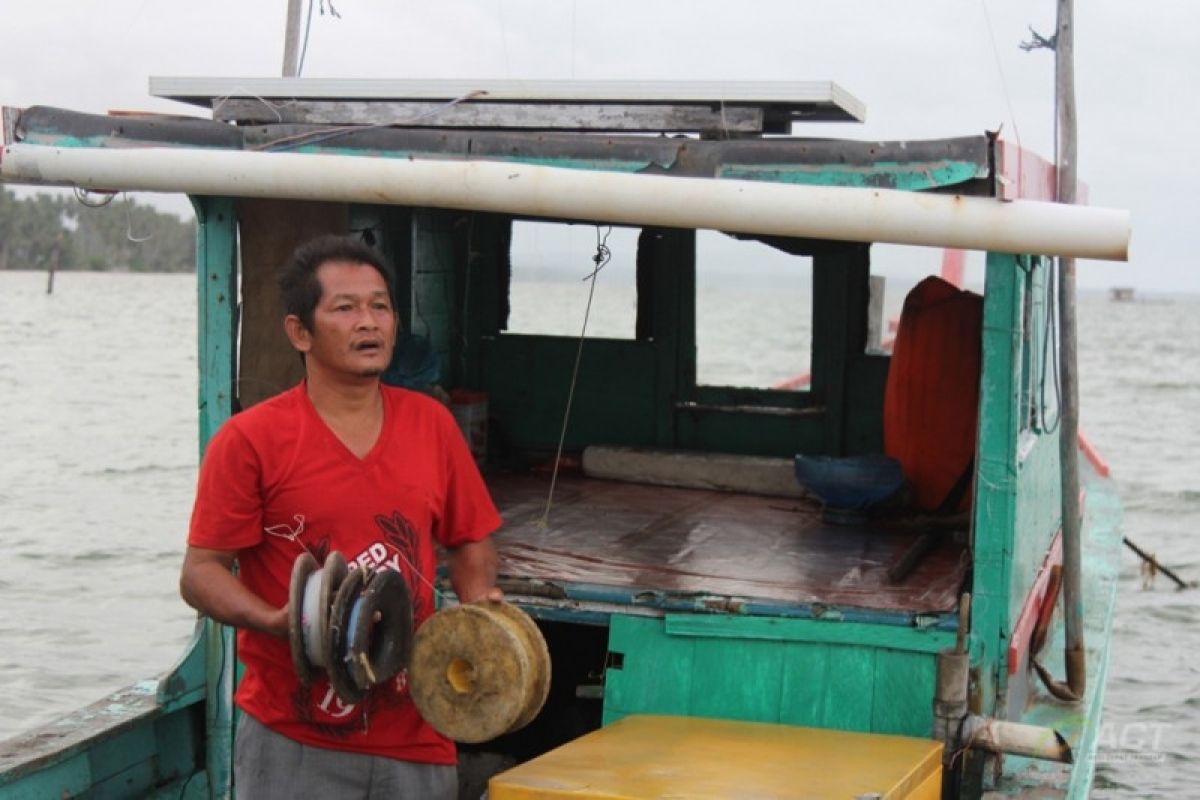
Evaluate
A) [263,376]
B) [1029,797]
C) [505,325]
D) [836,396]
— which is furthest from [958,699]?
[505,325]

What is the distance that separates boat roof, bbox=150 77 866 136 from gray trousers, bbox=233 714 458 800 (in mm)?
2445

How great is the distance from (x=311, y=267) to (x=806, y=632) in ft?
7.41

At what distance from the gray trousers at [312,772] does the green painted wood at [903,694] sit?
1.96 meters

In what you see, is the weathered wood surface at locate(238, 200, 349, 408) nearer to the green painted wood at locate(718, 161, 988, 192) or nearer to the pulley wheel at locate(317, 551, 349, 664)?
the green painted wood at locate(718, 161, 988, 192)

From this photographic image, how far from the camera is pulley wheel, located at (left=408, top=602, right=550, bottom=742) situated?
3.84m

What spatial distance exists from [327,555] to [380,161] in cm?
164

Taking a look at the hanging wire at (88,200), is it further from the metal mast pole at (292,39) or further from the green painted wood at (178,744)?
the metal mast pole at (292,39)

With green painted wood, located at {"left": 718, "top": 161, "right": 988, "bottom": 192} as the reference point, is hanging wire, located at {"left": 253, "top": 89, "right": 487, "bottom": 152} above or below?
above

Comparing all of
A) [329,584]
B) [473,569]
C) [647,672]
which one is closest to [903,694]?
[647,672]

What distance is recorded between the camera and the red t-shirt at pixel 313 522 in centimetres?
373

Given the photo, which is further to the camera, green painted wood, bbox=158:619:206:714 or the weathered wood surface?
the weathered wood surface

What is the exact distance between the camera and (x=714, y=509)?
26.1 feet

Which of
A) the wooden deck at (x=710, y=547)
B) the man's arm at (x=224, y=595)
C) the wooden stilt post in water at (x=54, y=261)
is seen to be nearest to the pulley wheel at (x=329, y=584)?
the man's arm at (x=224, y=595)

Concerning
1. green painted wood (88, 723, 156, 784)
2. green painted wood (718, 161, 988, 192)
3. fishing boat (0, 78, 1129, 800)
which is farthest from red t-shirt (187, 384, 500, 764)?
green painted wood (88, 723, 156, 784)
